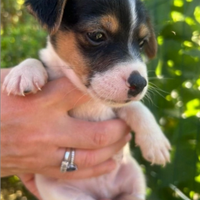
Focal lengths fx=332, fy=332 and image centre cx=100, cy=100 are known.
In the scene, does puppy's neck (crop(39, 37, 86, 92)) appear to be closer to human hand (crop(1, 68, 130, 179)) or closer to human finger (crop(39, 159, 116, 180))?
human hand (crop(1, 68, 130, 179))

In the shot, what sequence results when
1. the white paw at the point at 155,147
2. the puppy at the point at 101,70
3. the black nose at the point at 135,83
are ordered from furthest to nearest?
the white paw at the point at 155,147 → the puppy at the point at 101,70 → the black nose at the point at 135,83

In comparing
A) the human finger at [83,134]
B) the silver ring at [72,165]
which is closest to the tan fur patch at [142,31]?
the human finger at [83,134]

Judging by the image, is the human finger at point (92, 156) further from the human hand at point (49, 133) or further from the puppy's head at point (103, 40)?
the puppy's head at point (103, 40)

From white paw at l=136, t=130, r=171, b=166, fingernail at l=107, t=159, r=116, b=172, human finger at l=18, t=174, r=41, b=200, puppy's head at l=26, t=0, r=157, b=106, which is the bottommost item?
human finger at l=18, t=174, r=41, b=200

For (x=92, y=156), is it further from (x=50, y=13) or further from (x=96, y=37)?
(x=50, y=13)

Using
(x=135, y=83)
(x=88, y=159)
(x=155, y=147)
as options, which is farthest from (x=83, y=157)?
(x=135, y=83)

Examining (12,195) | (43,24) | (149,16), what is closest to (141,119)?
(149,16)

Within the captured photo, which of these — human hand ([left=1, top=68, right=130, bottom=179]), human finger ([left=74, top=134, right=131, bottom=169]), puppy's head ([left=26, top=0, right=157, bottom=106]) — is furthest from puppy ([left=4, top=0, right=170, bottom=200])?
human finger ([left=74, top=134, right=131, bottom=169])
